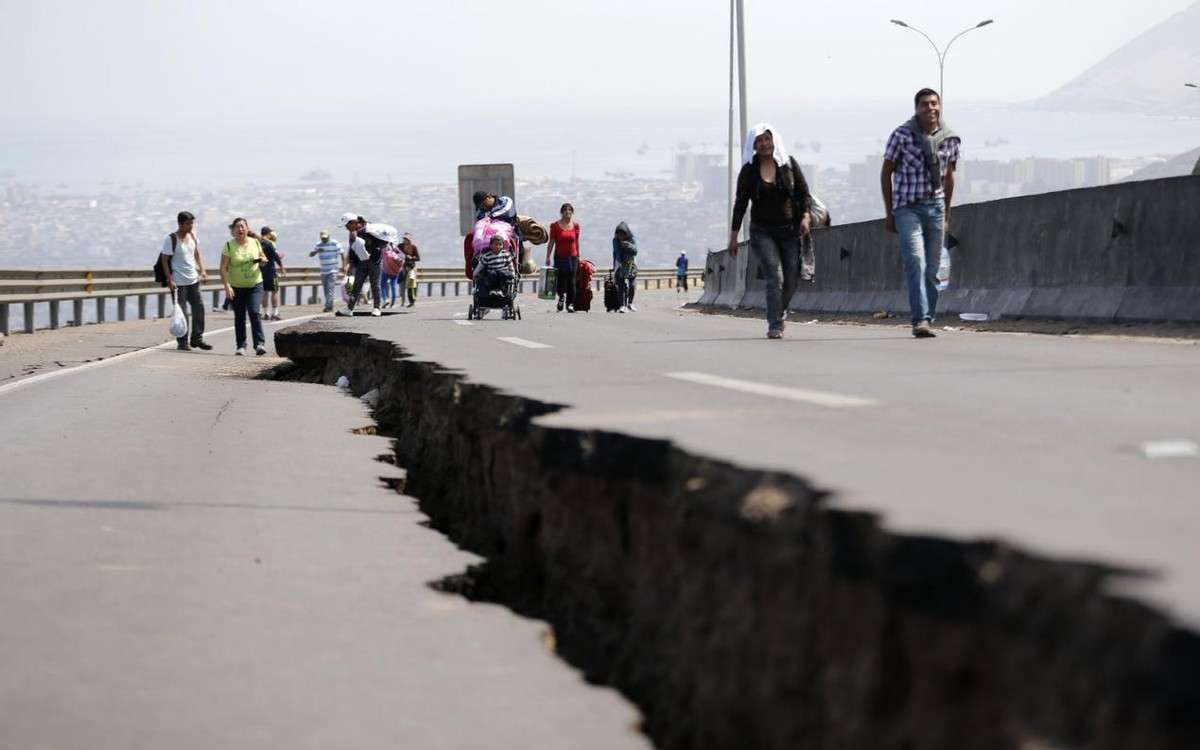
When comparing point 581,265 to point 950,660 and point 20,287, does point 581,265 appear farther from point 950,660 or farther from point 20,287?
point 950,660

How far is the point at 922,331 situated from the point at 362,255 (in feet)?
52.3

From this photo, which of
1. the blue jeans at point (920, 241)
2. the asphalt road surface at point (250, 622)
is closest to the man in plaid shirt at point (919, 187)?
the blue jeans at point (920, 241)

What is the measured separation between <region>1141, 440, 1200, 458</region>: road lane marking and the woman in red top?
22.9m

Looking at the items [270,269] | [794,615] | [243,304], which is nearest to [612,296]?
[270,269]

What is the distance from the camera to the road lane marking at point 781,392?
23.3 ft

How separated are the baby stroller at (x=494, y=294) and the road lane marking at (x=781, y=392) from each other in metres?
12.7

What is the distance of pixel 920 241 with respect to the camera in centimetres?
1370

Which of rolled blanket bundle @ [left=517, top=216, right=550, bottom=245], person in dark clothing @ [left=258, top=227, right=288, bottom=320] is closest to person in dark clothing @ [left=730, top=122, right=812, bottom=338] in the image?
rolled blanket bundle @ [left=517, top=216, right=550, bottom=245]

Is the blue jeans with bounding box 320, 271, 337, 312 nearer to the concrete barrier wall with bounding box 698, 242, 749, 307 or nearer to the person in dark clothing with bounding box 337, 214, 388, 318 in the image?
the person in dark clothing with bounding box 337, 214, 388, 318

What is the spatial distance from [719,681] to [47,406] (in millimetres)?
9506

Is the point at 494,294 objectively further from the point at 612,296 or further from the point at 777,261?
the point at 612,296

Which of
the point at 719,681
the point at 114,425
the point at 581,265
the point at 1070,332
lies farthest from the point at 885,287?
the point at 719,681

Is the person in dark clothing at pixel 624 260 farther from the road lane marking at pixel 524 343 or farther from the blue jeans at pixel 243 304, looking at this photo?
the road lane marking at pixel 524 343

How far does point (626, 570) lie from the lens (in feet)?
15.7
